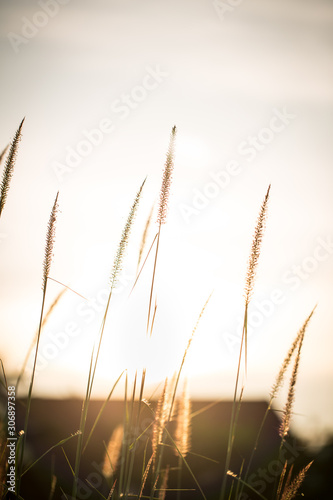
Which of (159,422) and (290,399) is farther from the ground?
(290,399)

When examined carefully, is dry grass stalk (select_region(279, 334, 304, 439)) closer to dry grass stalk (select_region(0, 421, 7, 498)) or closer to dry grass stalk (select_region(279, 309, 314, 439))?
dry grass stalk (select_region(279, 309, 314, 439))

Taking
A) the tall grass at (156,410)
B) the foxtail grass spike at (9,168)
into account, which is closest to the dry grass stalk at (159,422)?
the tall grass at (156,410)

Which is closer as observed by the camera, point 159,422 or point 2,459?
point 2,459

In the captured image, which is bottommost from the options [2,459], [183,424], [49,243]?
[2,459]

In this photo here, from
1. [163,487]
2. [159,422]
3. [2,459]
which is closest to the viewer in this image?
[2,459]

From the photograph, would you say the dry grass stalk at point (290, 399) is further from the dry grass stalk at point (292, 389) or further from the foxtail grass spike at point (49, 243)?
the foxtail grass spike at point (49, 243)

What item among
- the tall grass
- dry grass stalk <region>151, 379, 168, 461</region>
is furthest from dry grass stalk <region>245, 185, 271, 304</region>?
dry grass stalk <region>151, 379, 168, 461</region>

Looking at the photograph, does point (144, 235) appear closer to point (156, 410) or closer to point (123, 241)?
point (123, 241)

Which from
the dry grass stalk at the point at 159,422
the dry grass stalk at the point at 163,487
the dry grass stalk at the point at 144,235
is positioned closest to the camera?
the dry grass stalk at the point at 159,422

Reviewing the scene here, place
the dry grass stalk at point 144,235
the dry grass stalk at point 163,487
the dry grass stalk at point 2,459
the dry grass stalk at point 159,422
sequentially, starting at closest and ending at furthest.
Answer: the dry grass stalk at point 2,459 → the dry grass stalk at point 159,422 → the dry grass stalk at point 163,487 → the dry grass stalk at point 144,235

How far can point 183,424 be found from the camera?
233 centimetres

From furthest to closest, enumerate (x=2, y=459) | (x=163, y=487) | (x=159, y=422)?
(x=163, y=487) → (x=159, y=422) → (x=2, y=459)

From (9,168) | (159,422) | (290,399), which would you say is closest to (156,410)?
(159,422)

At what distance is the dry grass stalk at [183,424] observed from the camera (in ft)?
7.59
